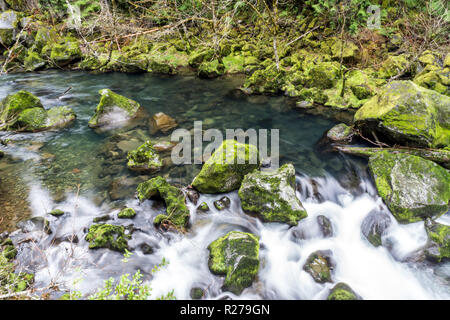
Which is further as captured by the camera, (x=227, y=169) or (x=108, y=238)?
(x=227, y=169)

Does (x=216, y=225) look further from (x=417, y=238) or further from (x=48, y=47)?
Result: (x=48, y=47)

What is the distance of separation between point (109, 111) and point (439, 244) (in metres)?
8.71

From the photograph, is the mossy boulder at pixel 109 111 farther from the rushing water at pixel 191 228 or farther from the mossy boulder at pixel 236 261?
the mossy boulder at pixel 236 261

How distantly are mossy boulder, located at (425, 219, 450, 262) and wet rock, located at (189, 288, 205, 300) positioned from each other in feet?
11.7

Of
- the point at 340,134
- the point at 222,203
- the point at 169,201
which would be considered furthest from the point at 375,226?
the point at 169,201

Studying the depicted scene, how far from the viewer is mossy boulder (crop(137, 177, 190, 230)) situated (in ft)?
14.6

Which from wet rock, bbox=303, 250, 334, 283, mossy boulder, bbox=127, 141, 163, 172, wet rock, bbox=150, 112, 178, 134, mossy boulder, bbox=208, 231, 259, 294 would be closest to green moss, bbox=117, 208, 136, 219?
mossy boulder, bbox=127, 141, 163, 172

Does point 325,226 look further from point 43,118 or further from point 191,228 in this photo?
point 43,118

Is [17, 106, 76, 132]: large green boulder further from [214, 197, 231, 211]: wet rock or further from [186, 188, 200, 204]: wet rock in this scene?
[214, 197, 231, 211]: wet rock

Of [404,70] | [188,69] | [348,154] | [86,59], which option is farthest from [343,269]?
[86,59]

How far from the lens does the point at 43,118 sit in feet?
25.8

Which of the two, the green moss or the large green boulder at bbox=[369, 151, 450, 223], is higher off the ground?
the large green boulder at bbox=[369, 151, 450, 223]

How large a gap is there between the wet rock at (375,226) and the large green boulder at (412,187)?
20 cm
